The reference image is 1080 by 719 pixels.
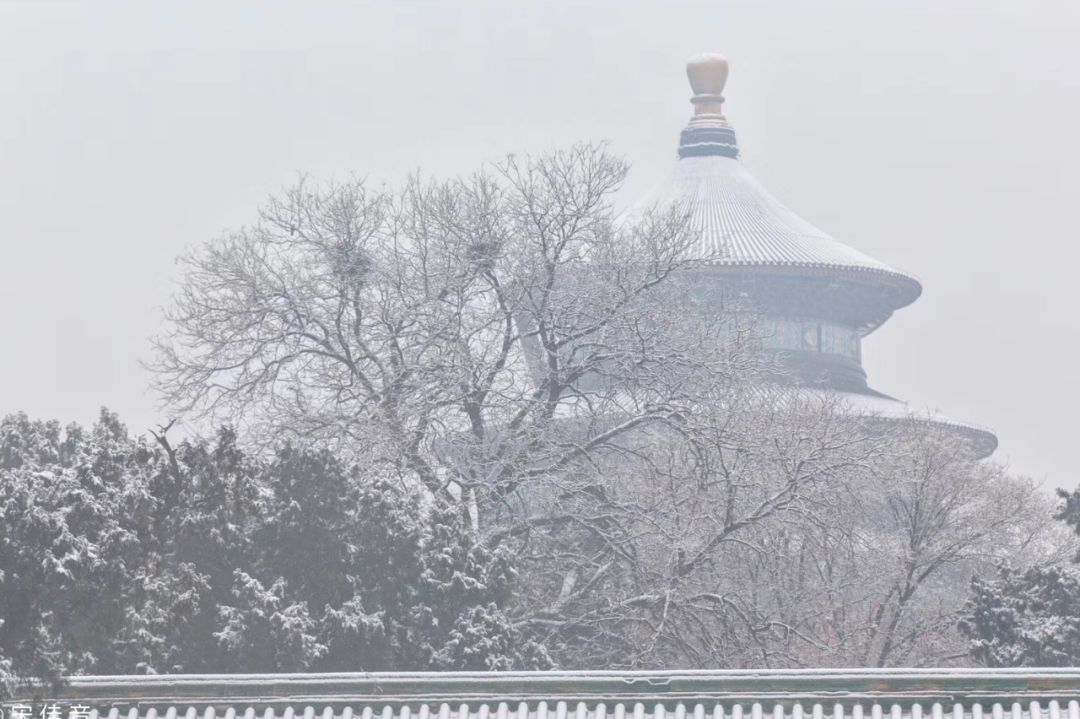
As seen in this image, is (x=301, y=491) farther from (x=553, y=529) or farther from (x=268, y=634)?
(x=553, y=529)

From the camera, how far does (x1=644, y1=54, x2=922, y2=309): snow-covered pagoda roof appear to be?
6359 cm

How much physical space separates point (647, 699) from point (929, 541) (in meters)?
19.8

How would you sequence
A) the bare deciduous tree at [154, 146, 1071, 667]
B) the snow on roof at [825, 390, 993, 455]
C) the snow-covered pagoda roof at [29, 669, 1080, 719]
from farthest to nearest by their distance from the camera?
1. the snow on roof at [825, 390, 993, 455]
2. the bare deciduous tree at [154, 146, 1071, 667]
3. the snow-covered pagoda roof at [29, 669, 1080, 719]

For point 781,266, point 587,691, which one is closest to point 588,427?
point 587,691

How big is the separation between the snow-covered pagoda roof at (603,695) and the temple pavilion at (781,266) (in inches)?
1693

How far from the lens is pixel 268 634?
25.2 m

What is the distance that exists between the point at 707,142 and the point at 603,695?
179ft

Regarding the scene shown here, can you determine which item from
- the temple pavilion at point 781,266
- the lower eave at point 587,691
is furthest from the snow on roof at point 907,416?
the lower eave at point 587,691

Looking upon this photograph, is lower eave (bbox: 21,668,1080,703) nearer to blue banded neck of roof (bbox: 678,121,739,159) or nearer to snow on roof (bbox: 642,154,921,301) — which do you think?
snow on roof (bbox: 642,154,921,301)

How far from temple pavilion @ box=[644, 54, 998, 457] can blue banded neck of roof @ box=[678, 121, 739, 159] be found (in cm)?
3

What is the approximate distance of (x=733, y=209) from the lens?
66.3 m

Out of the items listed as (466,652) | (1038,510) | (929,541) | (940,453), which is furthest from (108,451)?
(1038,510)

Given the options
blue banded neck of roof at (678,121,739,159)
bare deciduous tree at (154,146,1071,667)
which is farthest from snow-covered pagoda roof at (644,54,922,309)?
bare deciduous tree at (154,146,1071,667)

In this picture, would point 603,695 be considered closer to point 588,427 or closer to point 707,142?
point 588,427
